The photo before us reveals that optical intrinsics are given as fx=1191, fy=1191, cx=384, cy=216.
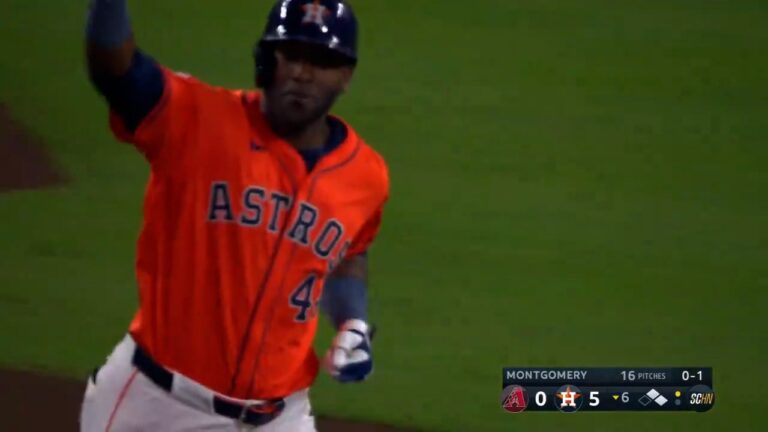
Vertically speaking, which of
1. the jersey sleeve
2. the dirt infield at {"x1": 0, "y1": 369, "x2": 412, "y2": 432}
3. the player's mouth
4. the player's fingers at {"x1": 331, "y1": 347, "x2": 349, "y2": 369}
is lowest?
the dirt infield at {"x1": 0, "y1": 369, "x2": 412, "y2": 432}

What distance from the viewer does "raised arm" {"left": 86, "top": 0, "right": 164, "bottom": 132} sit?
2162 mm

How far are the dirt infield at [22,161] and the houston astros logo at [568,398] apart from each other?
331cm

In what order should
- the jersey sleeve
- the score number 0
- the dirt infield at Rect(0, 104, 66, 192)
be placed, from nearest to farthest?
1. the jersey sleeve
2. the score number 0
3. the dirt infield at Rect(0, 104, 66, 192)

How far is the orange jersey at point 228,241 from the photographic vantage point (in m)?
2.47

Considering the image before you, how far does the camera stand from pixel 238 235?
250cm

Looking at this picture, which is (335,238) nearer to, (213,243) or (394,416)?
(213,243)

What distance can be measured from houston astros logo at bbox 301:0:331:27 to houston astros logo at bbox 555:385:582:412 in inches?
103

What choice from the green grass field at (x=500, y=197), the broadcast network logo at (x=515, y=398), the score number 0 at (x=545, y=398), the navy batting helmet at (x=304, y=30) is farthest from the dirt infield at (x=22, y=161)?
the navy batting helmet at (x=304, y=30)

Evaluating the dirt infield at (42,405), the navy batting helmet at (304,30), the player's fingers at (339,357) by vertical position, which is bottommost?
the dirt infield at (42,405)

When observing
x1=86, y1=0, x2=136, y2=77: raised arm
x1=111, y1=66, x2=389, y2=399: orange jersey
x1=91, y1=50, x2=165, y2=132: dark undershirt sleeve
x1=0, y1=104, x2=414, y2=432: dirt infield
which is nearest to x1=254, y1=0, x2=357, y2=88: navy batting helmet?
x1=111, y1=66, x2=389, y2=399: orange jersey

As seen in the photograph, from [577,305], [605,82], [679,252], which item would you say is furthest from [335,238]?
[605,82]

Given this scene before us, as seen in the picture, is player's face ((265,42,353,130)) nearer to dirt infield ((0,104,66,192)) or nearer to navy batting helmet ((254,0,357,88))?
navy batting helmet ((254,0,357,88))

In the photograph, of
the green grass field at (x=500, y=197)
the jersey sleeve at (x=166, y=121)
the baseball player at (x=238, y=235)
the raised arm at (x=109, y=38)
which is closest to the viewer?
the raised arm at (x=109, y=38)

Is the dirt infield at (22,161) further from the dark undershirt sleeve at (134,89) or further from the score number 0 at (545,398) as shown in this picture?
the dark undershirt sleeve at (134,89)
